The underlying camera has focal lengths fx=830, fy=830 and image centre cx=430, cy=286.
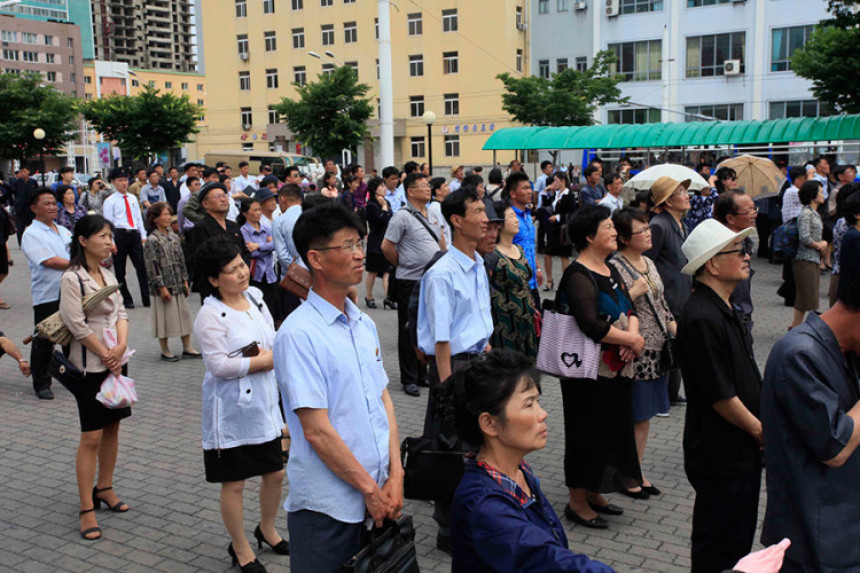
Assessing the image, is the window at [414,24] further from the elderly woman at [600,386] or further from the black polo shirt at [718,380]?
the black polo shirt at [718,380]

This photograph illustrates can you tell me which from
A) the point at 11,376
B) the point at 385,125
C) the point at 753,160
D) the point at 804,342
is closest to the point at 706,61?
the point at 385,125

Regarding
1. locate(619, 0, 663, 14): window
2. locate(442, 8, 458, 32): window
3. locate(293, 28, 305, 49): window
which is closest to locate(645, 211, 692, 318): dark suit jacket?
locate(619, 0, 663, 14): window

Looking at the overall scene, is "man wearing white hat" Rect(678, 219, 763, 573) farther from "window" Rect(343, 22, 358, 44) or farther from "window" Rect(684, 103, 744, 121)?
"window" Rect(343, 22, 358, 44)

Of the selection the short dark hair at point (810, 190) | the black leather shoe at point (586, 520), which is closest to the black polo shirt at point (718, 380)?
the black leather shoe at point (586, 520)

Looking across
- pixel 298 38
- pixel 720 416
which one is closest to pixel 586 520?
pixel 720 416

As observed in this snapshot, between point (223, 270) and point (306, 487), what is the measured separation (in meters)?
1.74

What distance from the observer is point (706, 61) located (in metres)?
44.1

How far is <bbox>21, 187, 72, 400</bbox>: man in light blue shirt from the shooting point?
7727 millimetres

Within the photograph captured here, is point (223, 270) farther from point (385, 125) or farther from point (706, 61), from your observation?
point (706, 61)

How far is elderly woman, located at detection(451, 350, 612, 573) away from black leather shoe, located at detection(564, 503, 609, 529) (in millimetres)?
2531

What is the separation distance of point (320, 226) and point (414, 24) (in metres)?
53.8

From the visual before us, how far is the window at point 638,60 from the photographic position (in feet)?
148

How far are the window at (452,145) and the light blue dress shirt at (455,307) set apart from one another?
49813mm

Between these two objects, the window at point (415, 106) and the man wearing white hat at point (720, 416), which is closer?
the man wearing white hat at point (720, 416)
